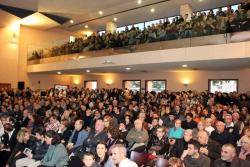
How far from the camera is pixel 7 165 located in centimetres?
618

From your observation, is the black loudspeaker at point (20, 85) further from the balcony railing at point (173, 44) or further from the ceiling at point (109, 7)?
the balcony railing at point (173, 44)

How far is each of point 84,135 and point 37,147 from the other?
1.05 metres

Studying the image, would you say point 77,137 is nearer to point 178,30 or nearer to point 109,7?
point 178,30

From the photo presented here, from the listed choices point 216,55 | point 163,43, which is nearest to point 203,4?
point 163,43

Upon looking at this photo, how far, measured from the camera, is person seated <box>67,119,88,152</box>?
664cm

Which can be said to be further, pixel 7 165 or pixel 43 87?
pixel 43 87

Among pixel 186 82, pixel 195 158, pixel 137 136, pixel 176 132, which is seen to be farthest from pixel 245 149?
pixel 186 82

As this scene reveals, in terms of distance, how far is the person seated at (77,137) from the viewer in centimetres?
664

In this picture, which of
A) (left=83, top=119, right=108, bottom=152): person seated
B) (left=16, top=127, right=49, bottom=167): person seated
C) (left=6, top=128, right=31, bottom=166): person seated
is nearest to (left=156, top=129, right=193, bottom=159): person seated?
(left=83, top=119, right=108, bottom=152): person seated

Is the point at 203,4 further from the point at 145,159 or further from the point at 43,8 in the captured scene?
the point at 145,159

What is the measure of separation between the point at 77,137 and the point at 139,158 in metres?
2.19

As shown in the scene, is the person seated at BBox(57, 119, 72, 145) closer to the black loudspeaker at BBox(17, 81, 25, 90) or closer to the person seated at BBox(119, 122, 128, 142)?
the person seated at BBox(119, 122, 128, 142)

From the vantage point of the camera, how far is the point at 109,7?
17.5m

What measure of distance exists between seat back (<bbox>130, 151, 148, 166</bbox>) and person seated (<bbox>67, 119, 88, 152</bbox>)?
165 cm
